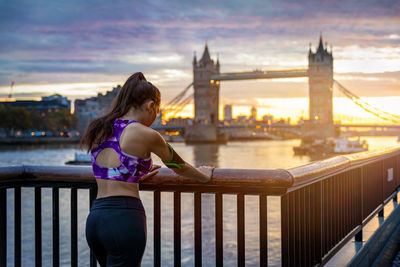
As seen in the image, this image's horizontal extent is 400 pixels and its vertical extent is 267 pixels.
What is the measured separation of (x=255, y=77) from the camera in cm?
7806

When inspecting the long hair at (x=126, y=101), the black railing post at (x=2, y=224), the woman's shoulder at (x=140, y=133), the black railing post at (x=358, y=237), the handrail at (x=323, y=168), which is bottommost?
the black railing post at (x=358, y=237)

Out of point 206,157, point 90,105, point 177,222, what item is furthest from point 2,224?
point 90,105

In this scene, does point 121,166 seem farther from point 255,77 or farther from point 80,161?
point 255,77

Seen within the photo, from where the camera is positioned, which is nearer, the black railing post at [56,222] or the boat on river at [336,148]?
the black railing post at [56,222]

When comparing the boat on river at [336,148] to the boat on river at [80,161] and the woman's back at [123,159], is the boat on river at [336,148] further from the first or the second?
the woman's back at [123,159]

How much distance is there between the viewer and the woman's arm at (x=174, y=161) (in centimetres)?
191

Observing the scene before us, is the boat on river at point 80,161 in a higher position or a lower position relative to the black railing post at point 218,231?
lower

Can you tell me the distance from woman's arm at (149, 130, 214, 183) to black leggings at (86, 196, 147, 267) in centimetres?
20

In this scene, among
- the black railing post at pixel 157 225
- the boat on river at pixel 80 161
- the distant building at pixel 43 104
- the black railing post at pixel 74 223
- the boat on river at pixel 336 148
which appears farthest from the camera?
the distant building at pixel 43 104

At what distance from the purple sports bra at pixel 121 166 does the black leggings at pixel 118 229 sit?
0.08m

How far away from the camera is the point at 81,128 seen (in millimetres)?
110438

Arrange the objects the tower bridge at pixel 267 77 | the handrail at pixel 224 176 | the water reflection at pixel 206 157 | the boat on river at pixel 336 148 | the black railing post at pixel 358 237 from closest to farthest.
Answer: the handrail at pixel 224 176 < the black railing post at pixel 358 237 < the water reflection at pixel 206 157 < the boat on river at pixel 336 148 < the tower bridge at pixel 267 77

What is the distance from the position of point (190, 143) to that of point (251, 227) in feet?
211

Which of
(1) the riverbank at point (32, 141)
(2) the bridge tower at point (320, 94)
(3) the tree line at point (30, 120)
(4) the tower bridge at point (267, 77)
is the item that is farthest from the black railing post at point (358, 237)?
(1) the riverbank at point (32, 141)
